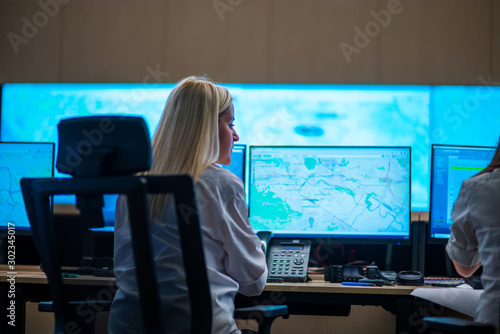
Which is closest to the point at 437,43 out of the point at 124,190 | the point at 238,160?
the point at 238,160

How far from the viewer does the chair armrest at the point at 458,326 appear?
1.28 meters

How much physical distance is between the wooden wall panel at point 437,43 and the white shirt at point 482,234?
167 cm

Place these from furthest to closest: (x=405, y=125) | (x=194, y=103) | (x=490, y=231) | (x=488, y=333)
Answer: (x=405, y=125) < (x=194, y=103) < (x=490, y=231) < (x=488, y=333)

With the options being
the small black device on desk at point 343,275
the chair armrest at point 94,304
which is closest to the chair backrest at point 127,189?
the chair armrest at point 94,304

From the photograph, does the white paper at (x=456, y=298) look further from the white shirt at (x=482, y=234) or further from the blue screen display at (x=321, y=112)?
the blue screen display at (x=321, y=112)

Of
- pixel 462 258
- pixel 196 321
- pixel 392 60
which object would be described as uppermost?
pixel 392 60

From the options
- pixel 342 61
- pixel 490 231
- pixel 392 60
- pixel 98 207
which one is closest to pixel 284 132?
pixel 342 61

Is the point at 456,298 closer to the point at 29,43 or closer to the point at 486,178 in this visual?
the point at 486,178

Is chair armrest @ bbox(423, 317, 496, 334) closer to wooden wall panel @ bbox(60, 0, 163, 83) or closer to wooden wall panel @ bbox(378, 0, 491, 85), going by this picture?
wooden wall panel @ bbox(378, 0, 491, 85)

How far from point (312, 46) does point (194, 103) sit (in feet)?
5.77

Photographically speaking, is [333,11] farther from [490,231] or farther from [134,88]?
[490,231]

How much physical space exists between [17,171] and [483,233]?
2101 millimetres

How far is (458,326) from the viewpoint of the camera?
4.28 ft

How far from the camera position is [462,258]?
5.57 feet
